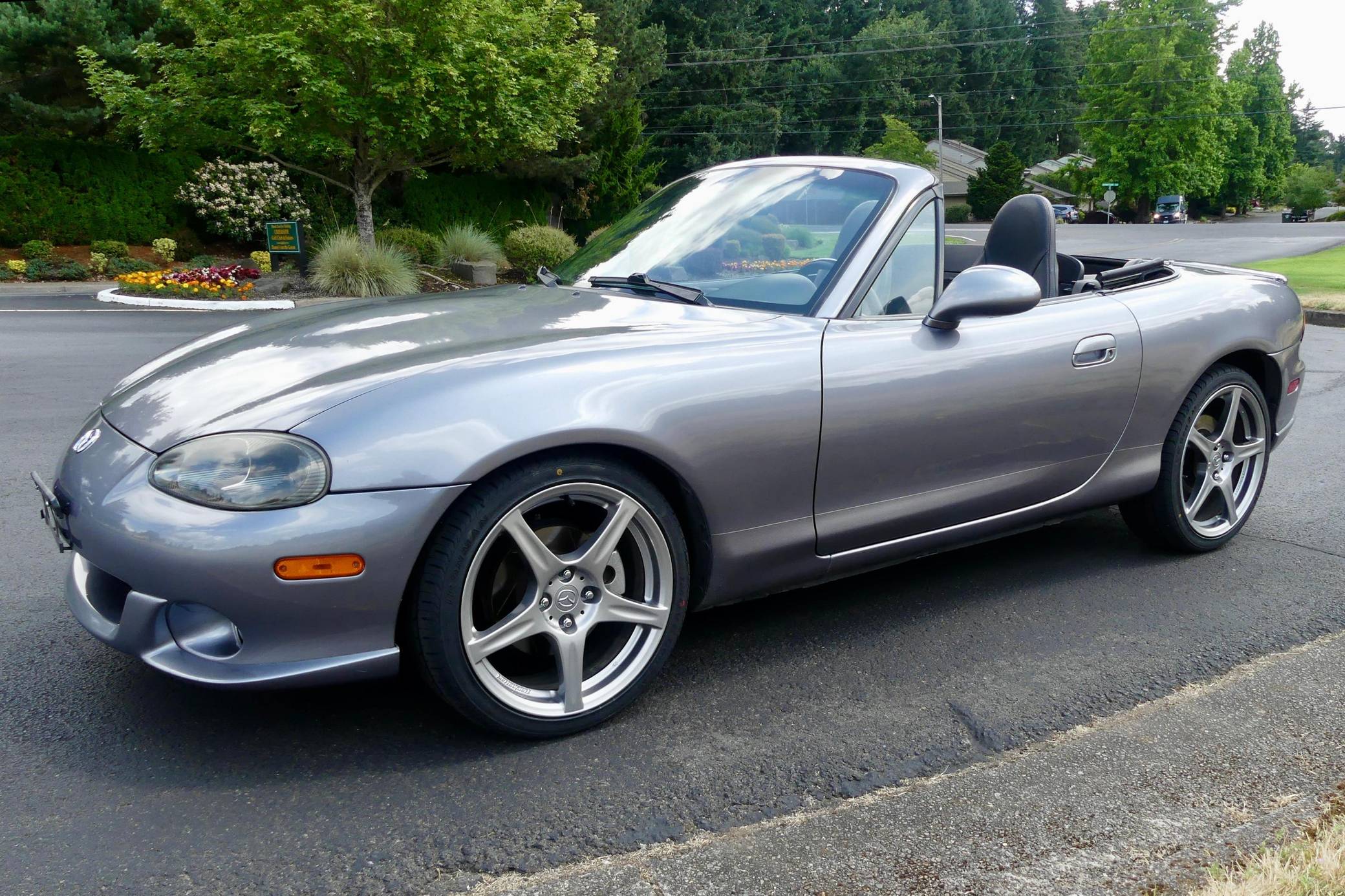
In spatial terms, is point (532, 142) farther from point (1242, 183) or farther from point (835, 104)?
point (1242, 183)

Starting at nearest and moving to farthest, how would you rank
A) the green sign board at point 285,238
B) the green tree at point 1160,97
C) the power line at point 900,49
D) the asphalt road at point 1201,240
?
1. the green sign board at point 285,238
2. the asphalt road at point 1201,240
3. the power line at point 900,49
4. the green tree at point 1160,97

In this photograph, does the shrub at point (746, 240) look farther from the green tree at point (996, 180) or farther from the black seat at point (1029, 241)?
the green tree at point (996, 180)

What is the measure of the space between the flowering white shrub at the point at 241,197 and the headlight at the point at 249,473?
24193 mm

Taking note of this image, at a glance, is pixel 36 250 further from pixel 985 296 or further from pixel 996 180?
pixel 996 180

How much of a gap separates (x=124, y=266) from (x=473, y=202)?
38.8 ft

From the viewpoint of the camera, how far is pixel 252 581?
2279 millimetres

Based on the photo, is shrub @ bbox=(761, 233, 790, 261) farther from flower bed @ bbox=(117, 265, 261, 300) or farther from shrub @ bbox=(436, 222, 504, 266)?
shrub @ bbox=(436, 222, 504, 266)

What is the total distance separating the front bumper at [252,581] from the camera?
2.29 m

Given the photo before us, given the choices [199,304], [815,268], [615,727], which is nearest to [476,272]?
[199,304]

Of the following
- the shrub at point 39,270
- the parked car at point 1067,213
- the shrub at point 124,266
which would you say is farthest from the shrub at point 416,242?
the parked car at point 1067,213

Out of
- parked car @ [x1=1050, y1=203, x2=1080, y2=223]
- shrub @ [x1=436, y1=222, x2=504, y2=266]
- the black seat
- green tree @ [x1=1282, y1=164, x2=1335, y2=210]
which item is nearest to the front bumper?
the black seat

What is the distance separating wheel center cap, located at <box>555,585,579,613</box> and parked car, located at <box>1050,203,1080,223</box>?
65706mm

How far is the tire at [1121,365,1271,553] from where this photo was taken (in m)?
3.99

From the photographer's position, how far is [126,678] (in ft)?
9.71
